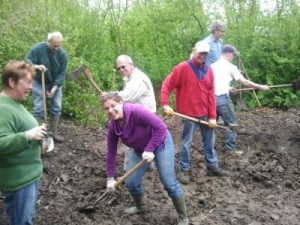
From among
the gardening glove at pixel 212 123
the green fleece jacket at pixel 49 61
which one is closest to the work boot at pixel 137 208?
the gardening glove at pixel 212 123

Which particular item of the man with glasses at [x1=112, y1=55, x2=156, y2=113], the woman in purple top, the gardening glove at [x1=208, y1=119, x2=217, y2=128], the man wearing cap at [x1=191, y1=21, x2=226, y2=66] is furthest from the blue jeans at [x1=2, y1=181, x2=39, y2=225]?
the man wearing cap at [x1=191, y1=21, x2=226, y2=66]

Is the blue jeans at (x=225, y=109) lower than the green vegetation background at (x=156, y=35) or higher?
lower

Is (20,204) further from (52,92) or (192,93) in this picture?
(52,92)

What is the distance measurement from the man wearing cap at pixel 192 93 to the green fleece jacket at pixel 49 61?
1745 mm

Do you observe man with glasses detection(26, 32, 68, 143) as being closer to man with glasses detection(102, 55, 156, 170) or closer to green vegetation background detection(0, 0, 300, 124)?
man with glasses detection(102, 55, 156, 170)

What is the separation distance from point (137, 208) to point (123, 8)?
28.1ft

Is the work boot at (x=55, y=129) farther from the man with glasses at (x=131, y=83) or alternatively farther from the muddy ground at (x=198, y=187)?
the man with glasses at (x=131, y=83)

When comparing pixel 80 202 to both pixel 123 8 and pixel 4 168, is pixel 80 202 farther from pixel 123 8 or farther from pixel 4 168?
pixel 123 8

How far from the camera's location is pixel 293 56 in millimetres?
11164

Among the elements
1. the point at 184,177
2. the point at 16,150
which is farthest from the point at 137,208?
the point at 16,150

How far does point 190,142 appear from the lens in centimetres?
544

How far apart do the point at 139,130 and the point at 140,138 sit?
0.09 m

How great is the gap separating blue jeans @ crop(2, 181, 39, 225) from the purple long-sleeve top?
3.81 feet

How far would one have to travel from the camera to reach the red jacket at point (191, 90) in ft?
17.0
